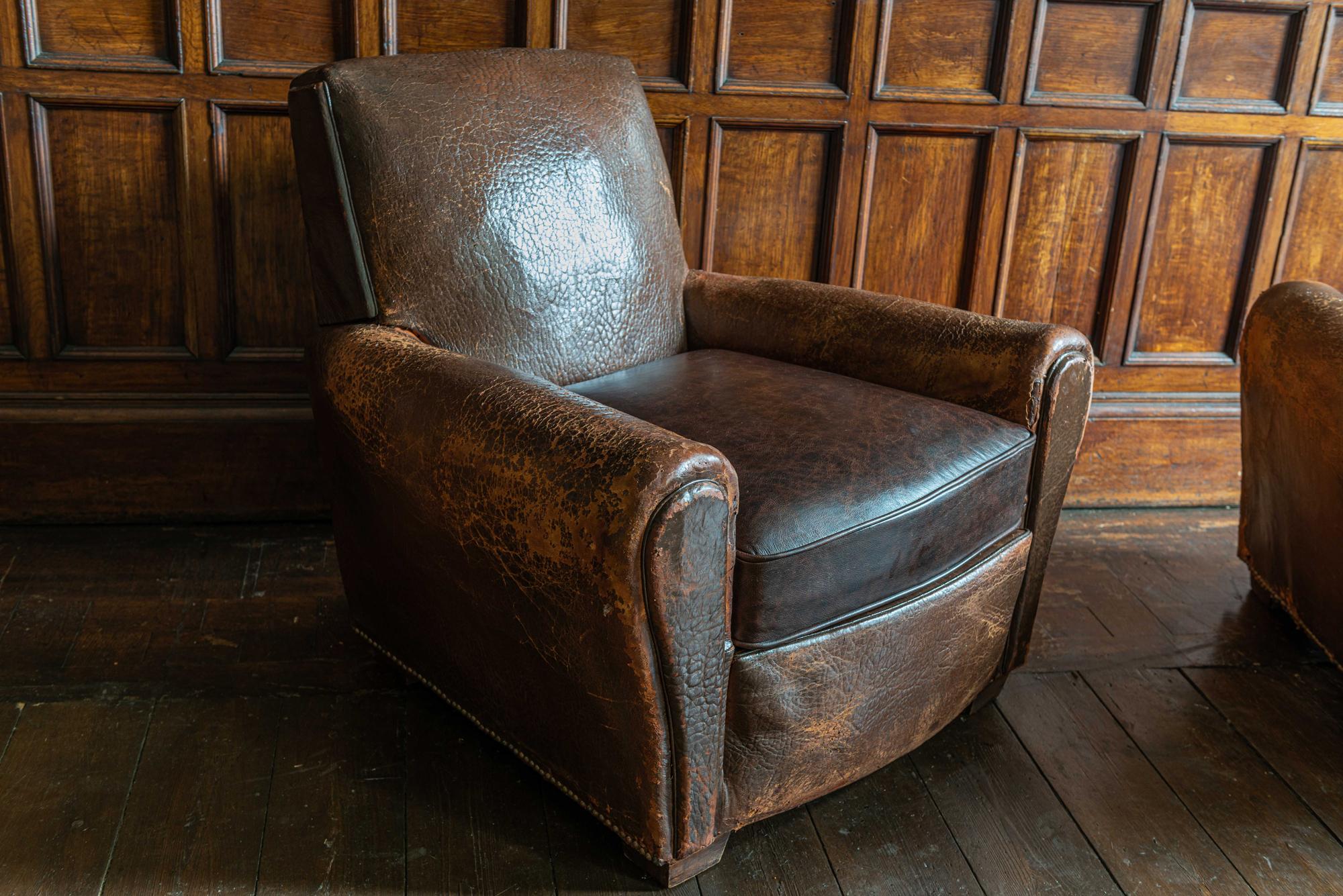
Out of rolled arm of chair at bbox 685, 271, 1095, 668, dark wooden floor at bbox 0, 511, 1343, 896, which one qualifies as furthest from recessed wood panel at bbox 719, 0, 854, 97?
dark wooden floor at bbox 0, 511, 1343, 896

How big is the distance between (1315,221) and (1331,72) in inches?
11.3

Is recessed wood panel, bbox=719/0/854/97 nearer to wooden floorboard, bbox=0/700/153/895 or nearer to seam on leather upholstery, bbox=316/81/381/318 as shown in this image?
seam on leather upholstery, bbox=316/81/381/318

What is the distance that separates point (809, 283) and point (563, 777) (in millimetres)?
855

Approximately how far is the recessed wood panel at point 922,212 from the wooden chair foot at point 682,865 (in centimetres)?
122

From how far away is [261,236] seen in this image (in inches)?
Answer: 76.9

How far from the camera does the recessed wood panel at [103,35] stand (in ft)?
5.85

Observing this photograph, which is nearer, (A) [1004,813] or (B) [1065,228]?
(A) [1004,813]

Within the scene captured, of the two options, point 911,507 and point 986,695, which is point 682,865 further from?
point 986,695

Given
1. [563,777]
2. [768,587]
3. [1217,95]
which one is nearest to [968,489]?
[768,587]

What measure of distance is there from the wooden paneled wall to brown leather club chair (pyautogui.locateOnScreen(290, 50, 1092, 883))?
359mm

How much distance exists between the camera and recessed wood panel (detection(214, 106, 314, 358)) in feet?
6.19

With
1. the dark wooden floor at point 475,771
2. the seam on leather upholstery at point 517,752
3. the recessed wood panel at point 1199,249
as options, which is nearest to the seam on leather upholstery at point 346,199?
the seam on leather upholstery at point 517,752

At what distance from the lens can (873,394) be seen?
56.7 inches

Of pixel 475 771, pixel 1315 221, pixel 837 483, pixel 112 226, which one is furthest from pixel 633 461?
pixel 1315 221
